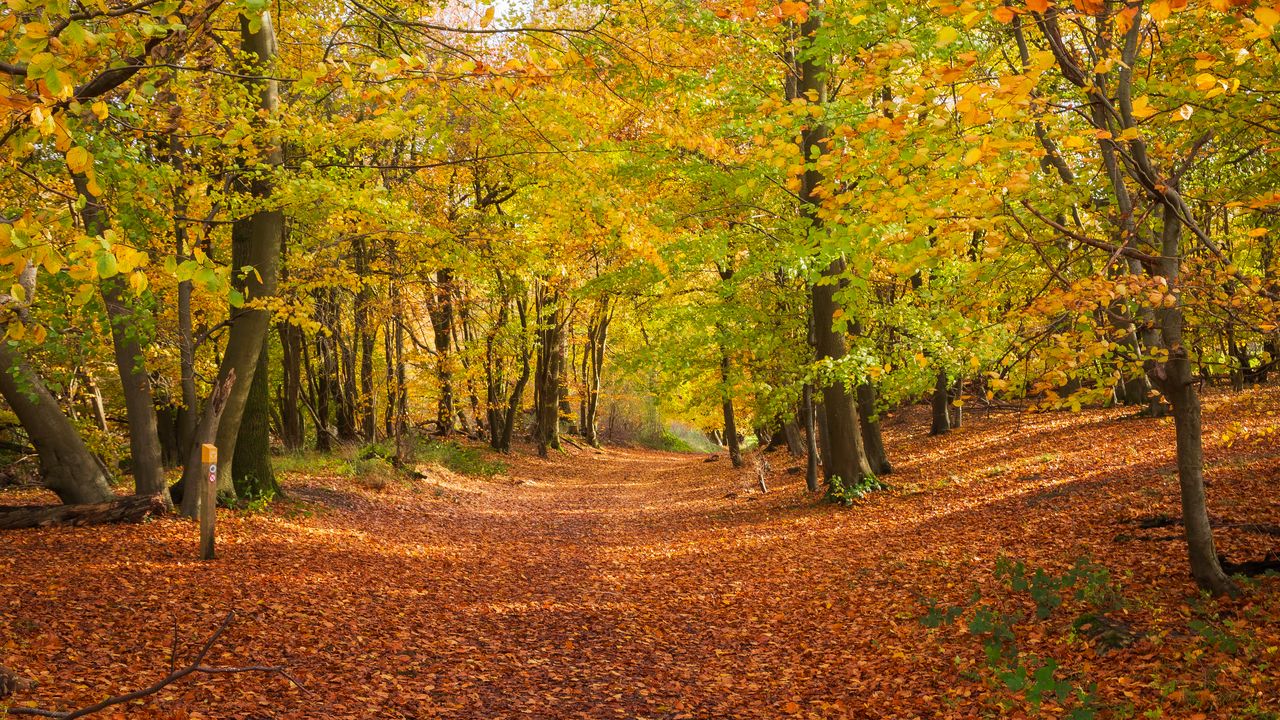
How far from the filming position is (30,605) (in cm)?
648

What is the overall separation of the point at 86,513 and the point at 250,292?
330 cm

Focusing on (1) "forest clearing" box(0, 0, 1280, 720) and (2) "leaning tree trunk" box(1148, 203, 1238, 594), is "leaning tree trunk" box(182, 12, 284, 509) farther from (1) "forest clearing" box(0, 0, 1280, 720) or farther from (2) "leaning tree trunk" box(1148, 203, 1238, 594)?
(2) "leaning tree trunk" box(1148, 203, 1238, 594)

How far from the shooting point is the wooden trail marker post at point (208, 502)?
28.1 ft

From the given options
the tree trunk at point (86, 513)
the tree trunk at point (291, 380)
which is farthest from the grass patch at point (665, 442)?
the tree trunk at point (86, 513)

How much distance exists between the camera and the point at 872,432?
16297mm

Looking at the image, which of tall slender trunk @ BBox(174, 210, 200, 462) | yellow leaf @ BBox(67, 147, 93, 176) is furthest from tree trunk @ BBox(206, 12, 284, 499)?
yellow leaf @ BBox(67, 147, 93, 176)

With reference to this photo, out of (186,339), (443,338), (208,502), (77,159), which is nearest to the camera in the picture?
(77,159)

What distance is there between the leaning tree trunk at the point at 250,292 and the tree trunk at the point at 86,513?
0.44 meters

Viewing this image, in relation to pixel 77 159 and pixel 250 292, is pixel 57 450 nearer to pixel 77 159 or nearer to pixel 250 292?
pixel 250 292

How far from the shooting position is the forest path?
5.64 metres

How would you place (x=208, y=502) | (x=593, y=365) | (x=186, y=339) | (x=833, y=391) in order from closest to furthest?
(x=208, y=502), (x=186, y=339), (x=833, y=391), (x=593, y=365)

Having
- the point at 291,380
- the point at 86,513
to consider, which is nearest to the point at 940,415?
the point at 291,380

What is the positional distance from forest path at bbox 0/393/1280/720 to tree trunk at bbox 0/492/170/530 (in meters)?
0.34

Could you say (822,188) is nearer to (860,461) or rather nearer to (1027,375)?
(1027,375)
